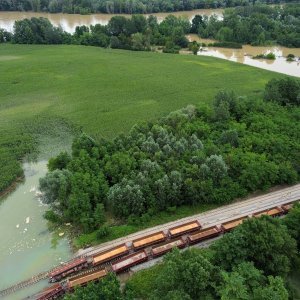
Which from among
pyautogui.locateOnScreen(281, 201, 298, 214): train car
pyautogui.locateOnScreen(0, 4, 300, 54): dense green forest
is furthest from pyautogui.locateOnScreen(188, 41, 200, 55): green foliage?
pyautogui.locateOnScreen(281, 201, 298, 214): train car

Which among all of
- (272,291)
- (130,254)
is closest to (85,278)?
(130,254)

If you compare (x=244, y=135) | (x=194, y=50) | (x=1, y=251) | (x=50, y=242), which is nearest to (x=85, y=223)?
(x=50, y=242)

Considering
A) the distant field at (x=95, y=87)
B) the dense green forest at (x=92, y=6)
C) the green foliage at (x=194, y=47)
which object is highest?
the dense green forest at (x=92, y=6)

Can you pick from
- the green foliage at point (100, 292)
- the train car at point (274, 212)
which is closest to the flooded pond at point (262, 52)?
the train car at point (274, 212)

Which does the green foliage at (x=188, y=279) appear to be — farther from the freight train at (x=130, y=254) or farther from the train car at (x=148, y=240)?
the train car at (x=148, y=240)

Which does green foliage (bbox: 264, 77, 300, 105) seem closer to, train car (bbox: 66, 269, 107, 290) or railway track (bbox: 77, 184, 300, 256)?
railway track (bbox: 77, 184, 300, 256)
